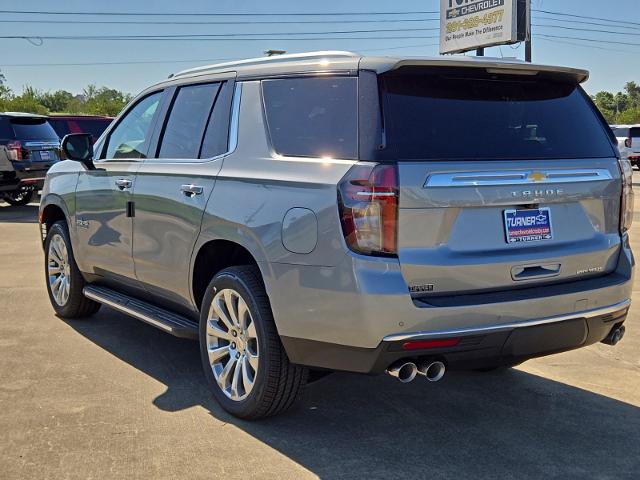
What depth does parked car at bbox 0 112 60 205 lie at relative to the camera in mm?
15734

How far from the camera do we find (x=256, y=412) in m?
3.99

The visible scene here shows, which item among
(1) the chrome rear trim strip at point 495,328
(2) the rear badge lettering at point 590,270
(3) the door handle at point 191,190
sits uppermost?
(3) the door handle at point 191,190

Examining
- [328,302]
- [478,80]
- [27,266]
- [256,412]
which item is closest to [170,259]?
[256,412]

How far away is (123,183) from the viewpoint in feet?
17.1

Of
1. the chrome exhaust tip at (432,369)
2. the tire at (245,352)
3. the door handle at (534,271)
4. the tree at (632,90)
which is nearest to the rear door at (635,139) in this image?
the door handle at (534,271)

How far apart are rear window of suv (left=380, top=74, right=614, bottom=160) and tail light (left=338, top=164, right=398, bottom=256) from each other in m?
0.14

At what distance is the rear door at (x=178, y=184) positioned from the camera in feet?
14.5

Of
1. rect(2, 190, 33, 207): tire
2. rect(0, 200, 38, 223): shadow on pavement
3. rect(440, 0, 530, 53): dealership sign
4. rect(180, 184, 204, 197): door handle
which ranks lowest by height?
rect(0, 200, 38, 223): shadow on pavement

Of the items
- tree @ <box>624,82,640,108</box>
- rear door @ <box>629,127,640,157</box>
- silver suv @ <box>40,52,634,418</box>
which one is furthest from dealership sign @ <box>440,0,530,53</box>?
tree @ <box>624,82,640,108</box>

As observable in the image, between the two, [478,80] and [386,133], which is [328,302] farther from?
[478,80]

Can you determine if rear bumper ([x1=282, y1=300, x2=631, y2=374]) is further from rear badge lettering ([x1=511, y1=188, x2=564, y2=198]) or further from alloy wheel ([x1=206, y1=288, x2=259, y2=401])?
rear badge lettering ([x1=511, y1=188, x2=564, y2=198])

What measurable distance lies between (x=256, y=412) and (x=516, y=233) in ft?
5.26

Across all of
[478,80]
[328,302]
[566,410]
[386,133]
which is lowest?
[566,410]

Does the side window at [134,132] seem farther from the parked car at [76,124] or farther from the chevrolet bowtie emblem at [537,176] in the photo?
the parked car at [76,124]
